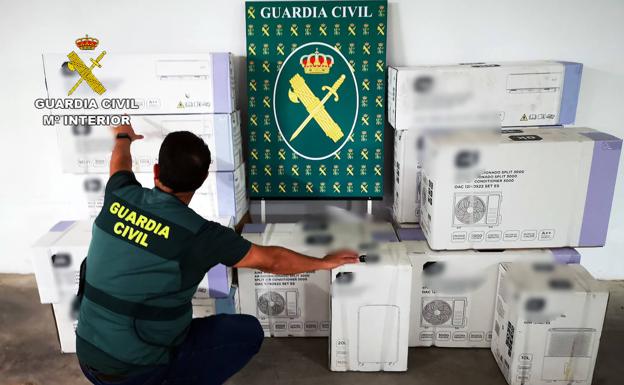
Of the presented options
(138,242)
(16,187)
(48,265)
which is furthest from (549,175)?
(16,187)

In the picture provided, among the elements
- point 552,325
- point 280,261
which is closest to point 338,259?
point 280,261

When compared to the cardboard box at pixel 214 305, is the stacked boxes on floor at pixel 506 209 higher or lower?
higher

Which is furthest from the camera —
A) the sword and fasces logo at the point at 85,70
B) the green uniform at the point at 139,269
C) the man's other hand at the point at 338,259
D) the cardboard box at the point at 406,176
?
the cardboard box at the point at 406,176

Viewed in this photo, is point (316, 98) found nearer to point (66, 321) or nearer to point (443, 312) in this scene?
point (443, 312)

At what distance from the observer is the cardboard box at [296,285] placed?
7.02 ft

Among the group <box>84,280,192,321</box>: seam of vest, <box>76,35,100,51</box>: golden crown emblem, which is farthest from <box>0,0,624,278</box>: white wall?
<box>84,280,192,321</box>: seam of vest

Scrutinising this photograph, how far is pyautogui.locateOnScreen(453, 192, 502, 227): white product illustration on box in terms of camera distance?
1939 millimetres

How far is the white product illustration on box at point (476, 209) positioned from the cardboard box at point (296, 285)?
30 centimetres

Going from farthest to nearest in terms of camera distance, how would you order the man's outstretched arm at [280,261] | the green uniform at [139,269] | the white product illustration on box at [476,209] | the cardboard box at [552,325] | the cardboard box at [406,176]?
the cardboard box at [406,176], the white product illustration on box at [476,209], the cardboard box at [552,325], the man's outstretched arm at [280,261], the green uniform at [139,269]

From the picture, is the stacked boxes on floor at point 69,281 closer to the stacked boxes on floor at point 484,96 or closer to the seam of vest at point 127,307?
the seam of vest at point 127,307

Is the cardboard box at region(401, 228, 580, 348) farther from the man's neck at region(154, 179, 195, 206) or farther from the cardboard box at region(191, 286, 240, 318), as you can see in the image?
the man's neck at region(154, 179, 195, 206)

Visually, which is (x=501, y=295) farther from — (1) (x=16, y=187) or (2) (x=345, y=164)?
(1) (x=16, y=187)

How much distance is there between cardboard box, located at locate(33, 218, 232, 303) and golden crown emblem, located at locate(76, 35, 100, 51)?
2.93ft

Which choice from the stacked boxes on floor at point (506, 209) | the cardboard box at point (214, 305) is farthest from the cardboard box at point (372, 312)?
the cardboard box at point (214, 305)
